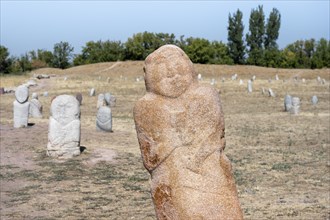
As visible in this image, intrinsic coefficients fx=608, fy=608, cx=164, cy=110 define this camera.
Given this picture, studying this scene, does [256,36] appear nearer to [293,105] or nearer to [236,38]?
[236,38]

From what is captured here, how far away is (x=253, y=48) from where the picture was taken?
79750 millimetres

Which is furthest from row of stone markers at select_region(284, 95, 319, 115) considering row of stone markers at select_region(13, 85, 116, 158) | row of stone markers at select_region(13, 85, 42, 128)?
row of stone markers at select_region(13, 85, 116, 158)

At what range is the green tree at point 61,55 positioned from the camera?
8594cm

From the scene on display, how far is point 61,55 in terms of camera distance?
86.5 metres

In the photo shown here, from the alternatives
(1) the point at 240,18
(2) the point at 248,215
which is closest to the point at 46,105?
(2) the point at 248,215

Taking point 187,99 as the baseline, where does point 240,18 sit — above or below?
above

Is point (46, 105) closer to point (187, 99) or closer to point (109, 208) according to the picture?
point (109, 208)

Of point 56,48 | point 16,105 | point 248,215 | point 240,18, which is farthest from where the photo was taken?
point 56,48

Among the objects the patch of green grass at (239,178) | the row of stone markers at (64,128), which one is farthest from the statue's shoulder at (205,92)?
the row of stone markers at (64,128)

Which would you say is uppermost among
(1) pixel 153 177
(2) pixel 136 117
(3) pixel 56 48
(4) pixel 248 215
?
(3) pixel 56 48

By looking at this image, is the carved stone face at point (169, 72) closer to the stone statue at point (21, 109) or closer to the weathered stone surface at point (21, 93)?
the weathered stone surface at point (21, 93)

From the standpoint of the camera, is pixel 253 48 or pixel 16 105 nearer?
pixel 16 105

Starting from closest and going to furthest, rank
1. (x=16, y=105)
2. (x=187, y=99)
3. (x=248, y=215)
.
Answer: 1. (x=187, y=99)
2. (x=248, y=215)
3. (x=16, y=105)

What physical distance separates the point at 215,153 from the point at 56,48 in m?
82.5
